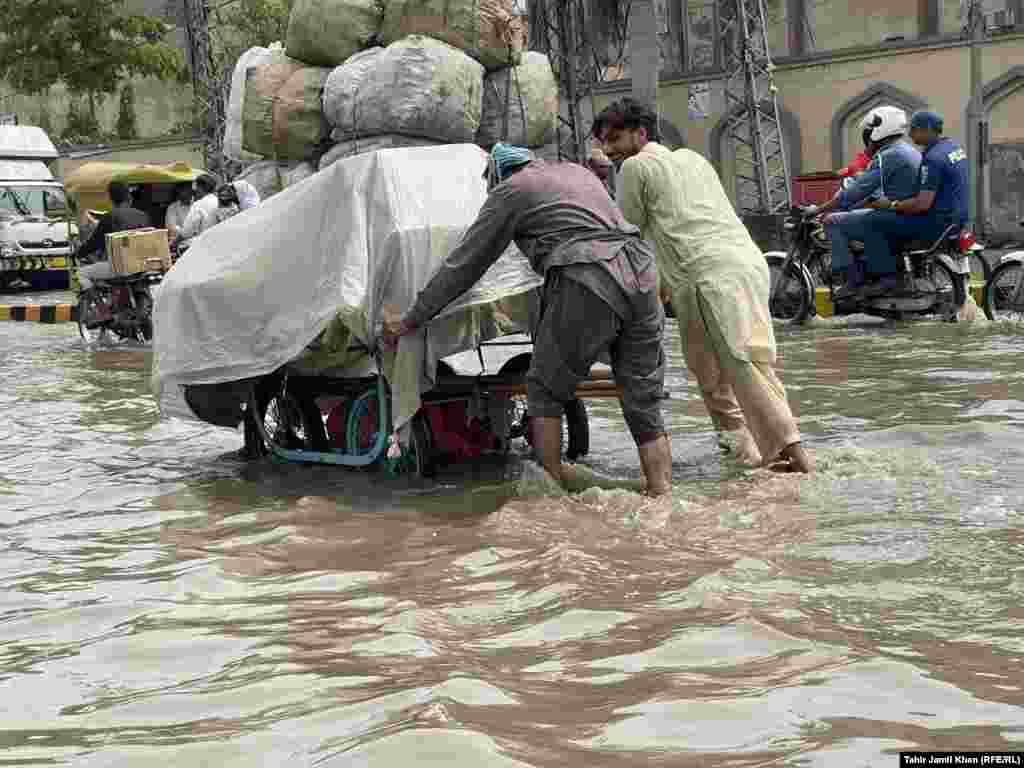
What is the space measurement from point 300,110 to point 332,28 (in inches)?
37.0

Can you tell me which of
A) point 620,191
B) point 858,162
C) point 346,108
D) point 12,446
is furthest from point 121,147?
point 620,191

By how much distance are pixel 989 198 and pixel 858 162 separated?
513 inches

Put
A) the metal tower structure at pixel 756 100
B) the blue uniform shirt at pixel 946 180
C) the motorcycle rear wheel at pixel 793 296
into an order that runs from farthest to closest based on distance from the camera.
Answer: the metal tower structure at pixel 756 100 < the motorcycle rear wheel at pixel 793 296 < the blue uniform shirt at pixel 946 180

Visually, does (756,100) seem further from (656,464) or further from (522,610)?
(522,610)

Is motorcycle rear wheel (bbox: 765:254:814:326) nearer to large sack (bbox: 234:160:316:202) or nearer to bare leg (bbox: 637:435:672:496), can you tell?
large sack (bbox: 234:160:316:202)

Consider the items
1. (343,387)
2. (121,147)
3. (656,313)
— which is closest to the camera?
(656,313)

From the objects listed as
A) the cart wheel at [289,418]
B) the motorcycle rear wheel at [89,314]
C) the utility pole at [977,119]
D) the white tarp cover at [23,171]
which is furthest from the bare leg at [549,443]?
the white tarp cover at [23,171]

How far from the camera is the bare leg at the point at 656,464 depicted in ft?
21.7

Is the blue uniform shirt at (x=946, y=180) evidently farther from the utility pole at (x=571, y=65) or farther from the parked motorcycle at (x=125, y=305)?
the utility pole at (x=571, y=65)

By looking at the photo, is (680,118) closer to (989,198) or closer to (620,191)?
(989,198)

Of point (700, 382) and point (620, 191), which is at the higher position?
point (620, 191)

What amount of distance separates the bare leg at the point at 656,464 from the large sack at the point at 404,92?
1073 centimetres

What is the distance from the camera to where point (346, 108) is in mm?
16891

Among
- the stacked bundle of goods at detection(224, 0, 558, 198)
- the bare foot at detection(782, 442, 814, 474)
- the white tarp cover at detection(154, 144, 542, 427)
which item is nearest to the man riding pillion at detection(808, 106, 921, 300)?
the stacked bundle of goods at detection(224, 0, 558, 198)
